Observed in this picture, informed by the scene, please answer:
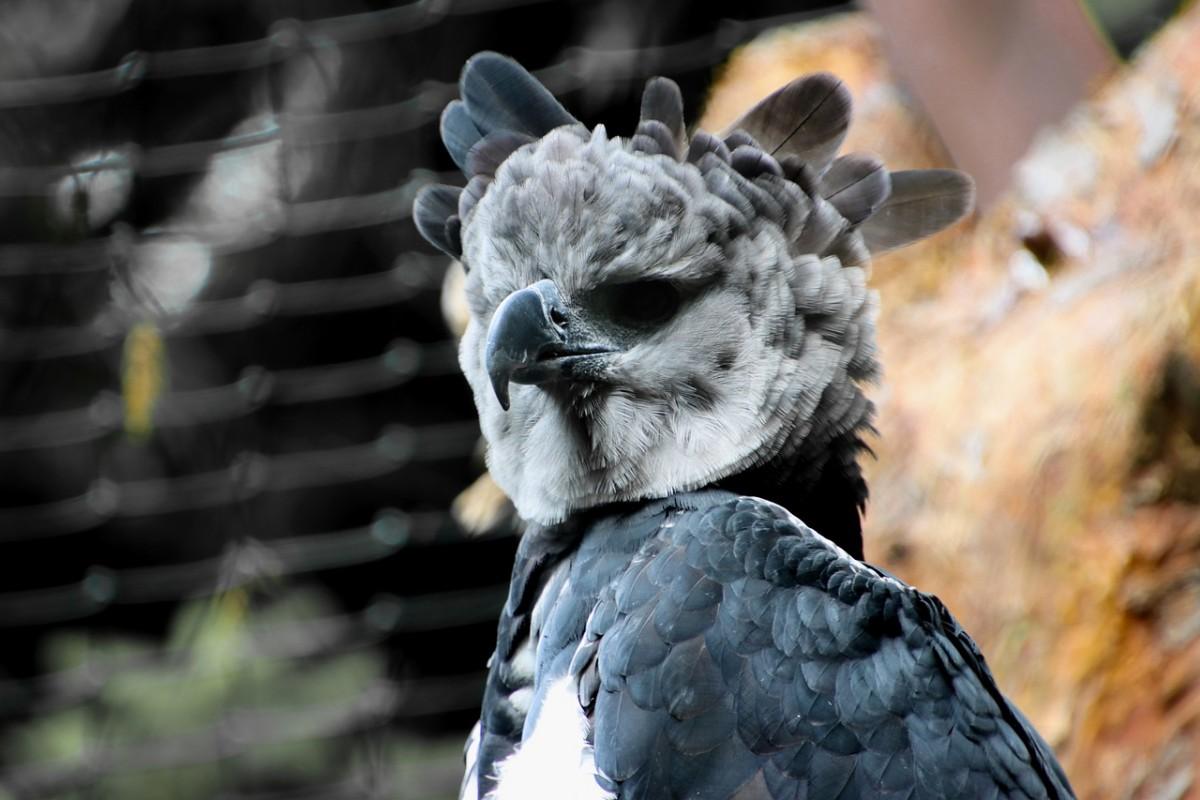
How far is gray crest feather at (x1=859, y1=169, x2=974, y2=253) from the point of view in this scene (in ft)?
3.55

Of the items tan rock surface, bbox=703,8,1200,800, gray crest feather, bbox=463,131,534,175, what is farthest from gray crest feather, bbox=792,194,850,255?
tan rock surface, bbox=703,8,1200,800

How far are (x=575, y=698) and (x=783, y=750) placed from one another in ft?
0.49

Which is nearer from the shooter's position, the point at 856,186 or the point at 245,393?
the point at 856,186

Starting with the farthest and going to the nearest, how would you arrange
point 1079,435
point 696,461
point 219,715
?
point 219,715, point 1079,435, point 696,461

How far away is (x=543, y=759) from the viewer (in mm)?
907

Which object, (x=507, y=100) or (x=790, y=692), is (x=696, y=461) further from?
(x=507, y=100)

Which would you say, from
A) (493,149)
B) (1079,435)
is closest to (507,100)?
(493,149)

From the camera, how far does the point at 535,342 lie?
93 cm

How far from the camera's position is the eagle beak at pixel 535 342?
0.93 metres

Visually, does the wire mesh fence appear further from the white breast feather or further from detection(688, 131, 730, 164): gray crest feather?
the white breast feather

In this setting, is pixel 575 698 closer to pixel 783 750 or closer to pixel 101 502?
pixel 783 750

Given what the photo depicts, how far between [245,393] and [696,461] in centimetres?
145

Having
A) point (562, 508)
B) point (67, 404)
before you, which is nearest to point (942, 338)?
point (562, 508)

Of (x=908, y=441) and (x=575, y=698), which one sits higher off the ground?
(x=575, y=698)
